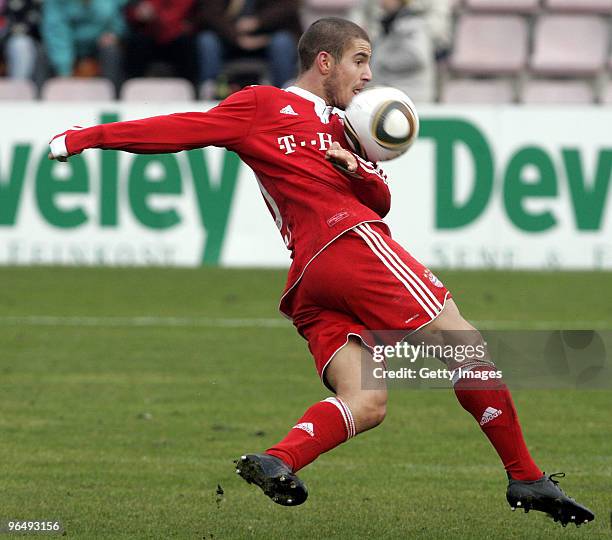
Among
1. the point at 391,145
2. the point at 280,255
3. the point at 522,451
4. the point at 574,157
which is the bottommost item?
the point at 280,255

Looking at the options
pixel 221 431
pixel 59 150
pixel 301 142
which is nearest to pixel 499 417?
pixel 301 142

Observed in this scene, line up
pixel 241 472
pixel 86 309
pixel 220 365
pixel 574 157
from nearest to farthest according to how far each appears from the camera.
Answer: pixel 241 472, pixel 220 365, pixel 86 309, pixel 574 157

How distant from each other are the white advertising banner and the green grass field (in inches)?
69.3

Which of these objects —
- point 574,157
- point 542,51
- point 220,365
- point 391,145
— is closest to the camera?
point 391,145

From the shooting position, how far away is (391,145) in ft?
18.2

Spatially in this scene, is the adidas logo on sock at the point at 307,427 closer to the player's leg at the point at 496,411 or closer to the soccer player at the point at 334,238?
the soccer player at the point at 334,238

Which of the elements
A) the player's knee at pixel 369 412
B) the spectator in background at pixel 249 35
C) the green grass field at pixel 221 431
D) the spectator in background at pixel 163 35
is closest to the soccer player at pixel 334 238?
the player's knee at pixel 369 412

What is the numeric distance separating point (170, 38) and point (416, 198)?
179 inches

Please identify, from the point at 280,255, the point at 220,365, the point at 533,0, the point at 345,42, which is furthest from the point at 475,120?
the point at 345,42

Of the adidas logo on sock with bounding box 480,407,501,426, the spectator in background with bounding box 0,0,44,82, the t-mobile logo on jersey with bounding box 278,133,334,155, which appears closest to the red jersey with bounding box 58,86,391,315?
the t-mobile logo on jersey with bounding box 278,133,334,155

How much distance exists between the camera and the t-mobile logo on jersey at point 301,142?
564 cm

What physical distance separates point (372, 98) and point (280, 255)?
10.3 meters

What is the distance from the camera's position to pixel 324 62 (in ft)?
18.7

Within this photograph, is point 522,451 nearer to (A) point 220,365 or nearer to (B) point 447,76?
(A) point 220,365
